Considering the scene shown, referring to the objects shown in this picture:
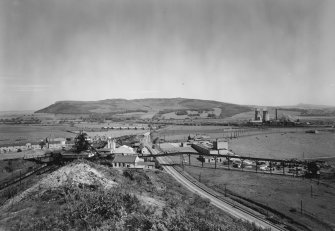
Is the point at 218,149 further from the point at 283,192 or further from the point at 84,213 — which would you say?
the point at 84,213

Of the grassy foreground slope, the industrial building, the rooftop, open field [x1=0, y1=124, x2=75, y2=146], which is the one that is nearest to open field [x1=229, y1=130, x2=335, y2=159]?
the industrial building

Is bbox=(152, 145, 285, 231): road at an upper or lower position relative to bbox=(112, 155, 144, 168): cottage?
lower

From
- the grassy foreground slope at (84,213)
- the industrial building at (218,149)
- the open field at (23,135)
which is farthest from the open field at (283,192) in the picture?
the open field at (23,135)

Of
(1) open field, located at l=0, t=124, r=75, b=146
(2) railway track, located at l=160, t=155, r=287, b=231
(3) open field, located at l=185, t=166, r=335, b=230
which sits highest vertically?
(1) open field, located at l=0, t=124, r=75, b=146

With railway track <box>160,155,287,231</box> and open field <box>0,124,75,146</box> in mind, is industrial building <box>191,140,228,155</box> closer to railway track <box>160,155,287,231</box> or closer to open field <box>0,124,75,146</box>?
railway track <box>160,155,287,231</box>

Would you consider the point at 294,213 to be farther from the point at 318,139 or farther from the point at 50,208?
the point at 318,139

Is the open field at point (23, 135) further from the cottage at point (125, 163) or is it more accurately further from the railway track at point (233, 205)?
the railway track at point (233, 205)

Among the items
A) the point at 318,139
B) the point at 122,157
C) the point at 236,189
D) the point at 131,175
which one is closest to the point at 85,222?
the point at 131,175
